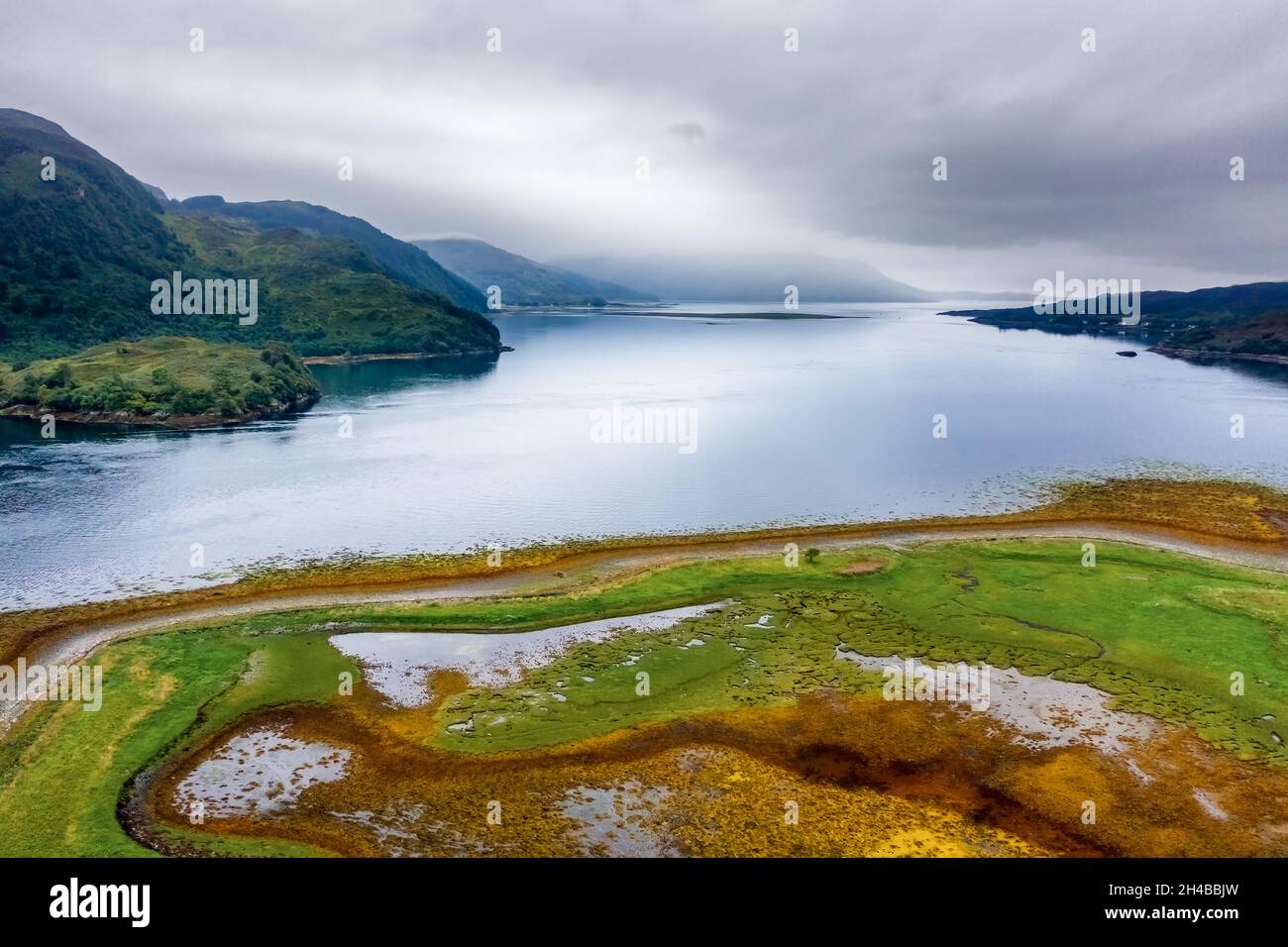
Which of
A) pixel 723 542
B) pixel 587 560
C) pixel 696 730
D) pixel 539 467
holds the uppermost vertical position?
pixel 539 467

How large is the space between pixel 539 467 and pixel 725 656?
47662 mm

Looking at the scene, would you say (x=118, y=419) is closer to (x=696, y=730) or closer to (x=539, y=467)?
(x=539, y=467)

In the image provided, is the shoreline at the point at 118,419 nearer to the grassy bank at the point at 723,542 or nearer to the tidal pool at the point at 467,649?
the grassy bank at the point at 723,542

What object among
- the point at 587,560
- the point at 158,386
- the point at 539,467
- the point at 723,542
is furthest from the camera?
the point at 158,386

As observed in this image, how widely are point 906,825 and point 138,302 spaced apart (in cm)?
20644

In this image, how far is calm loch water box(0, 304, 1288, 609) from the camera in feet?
188

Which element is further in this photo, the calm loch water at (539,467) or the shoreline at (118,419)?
the shoreline at (118,419)

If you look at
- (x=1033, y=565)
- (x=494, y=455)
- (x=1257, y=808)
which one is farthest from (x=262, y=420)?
(x=1257, y=808)

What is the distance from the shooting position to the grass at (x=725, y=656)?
29609 mm

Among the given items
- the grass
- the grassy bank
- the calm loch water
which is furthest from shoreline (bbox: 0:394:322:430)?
the grass

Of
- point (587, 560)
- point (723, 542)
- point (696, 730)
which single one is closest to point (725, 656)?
point (696, 730)

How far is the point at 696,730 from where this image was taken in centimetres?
3216

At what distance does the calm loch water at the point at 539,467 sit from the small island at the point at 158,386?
707 cm

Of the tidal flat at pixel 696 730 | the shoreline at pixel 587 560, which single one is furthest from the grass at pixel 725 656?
the shoreline at pixel 587 560
